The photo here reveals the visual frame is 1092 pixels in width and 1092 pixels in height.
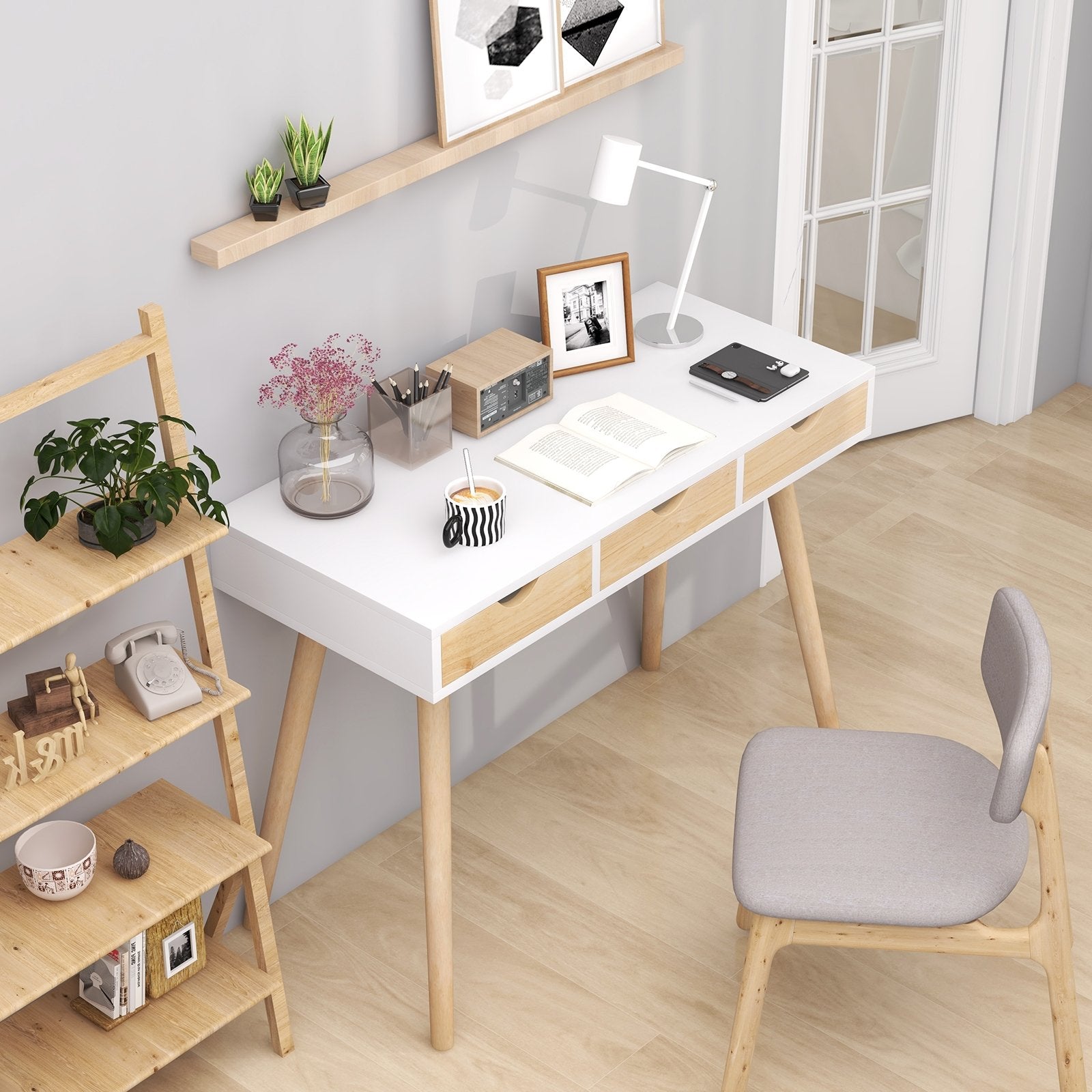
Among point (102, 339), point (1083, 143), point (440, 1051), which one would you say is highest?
point (102, 339)

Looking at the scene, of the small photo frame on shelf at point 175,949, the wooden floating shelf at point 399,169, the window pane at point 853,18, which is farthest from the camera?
the window pane at point 853,18

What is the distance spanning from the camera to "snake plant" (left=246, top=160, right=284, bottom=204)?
2148 millimetres

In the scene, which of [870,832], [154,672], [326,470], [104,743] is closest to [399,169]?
[326,470]

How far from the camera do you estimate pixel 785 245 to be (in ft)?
10.4

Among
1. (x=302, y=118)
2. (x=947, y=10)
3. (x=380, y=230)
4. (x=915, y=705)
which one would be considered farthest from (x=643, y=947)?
(x=947, y=10)

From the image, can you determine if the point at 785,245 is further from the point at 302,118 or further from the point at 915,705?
the point at 302,118

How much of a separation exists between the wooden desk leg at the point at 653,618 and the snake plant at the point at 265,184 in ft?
3.94

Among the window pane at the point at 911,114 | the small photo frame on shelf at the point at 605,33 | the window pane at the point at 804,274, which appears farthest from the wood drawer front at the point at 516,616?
the window pane at the point at 911,114

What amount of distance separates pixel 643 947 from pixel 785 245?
1417mm

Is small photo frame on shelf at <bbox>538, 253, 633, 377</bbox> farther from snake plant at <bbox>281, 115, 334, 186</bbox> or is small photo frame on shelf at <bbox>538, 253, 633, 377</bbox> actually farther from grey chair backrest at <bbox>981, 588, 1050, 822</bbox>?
grey chair backrest at <bbox>981, 588, 1050, 822</bbox>

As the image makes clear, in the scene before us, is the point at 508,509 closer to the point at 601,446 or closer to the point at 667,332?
the point at 601,446

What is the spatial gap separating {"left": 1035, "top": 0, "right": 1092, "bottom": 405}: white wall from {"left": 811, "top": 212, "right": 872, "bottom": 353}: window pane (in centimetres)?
53

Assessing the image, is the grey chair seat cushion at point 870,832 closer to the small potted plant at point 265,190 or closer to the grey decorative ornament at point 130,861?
the grey decorative ornament at point 130,861

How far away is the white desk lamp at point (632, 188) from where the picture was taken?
8.29 ft
